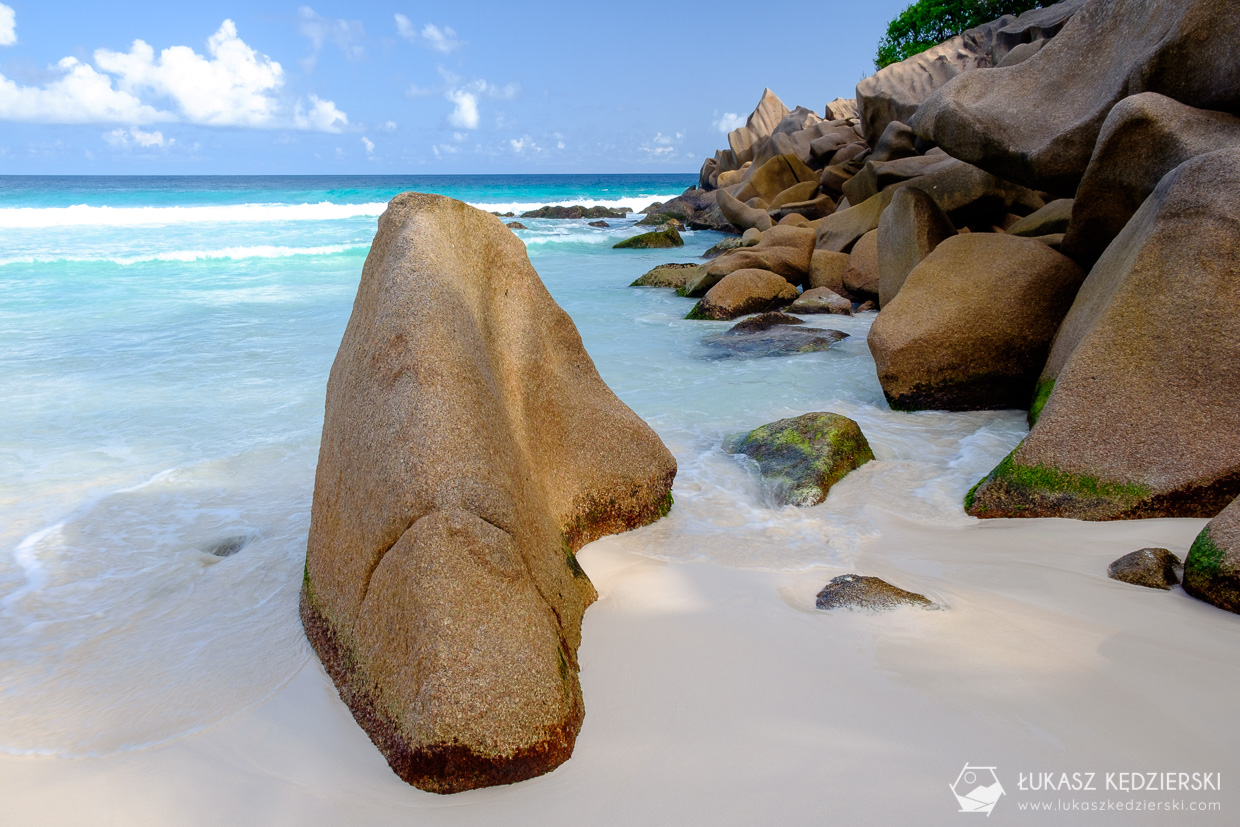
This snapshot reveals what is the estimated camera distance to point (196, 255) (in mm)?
17703

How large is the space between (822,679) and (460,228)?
7.74 ft

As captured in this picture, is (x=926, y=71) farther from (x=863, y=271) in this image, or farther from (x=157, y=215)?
(x=157, y=215)

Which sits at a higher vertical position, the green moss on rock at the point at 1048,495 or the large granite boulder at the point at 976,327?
the large granite boulder at the point at 976,327

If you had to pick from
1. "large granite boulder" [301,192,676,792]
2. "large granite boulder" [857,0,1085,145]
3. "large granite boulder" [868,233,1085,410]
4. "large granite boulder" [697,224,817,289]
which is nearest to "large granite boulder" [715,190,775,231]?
"large granite boulder" [857,0,1085,145]

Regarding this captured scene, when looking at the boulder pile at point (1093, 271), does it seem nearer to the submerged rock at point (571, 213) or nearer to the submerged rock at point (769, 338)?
the submerged rock at point (769, 338)

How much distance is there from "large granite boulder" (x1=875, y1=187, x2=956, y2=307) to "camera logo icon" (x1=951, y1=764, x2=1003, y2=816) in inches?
215

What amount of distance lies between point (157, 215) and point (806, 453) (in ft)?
106

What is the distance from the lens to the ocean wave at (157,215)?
26231 millimetres

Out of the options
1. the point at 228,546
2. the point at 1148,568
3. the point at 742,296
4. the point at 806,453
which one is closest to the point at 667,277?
the point at 742,296

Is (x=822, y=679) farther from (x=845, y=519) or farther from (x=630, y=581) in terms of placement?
(x=845, y=519)

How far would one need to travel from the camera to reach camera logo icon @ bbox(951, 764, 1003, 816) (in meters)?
1.93

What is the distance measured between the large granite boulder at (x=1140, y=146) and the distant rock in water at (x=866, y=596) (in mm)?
3317

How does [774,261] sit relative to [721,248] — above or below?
above

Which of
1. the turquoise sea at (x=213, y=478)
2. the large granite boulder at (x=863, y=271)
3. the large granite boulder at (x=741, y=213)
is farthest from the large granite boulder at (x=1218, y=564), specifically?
the large granite boulder at (x=741, y=213)
